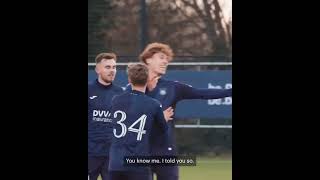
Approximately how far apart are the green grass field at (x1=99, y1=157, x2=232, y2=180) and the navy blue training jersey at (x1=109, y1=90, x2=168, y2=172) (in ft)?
0.74

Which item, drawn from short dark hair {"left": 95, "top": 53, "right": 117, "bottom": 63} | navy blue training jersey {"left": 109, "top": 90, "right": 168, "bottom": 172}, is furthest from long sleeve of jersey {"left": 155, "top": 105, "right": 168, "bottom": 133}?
short dark hair {"left": 95, "top": 53, "right": 117, "bottom": 63}

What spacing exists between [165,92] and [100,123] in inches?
15.5

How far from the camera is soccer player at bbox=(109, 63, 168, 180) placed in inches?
193

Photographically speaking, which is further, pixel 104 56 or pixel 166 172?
pixel 104 56

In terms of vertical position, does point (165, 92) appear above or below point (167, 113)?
above

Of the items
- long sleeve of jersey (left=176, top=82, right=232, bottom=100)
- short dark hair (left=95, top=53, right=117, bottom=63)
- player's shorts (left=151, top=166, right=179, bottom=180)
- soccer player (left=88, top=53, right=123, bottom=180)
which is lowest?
player's shorts (left=151, top=166, right=179, bottom=180)

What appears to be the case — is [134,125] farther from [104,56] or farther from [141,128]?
[104,56]

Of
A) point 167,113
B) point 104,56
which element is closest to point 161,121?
point 167,113

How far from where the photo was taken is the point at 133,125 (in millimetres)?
4938

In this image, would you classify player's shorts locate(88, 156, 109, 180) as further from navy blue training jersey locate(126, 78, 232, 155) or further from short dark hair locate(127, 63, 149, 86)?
short dark hair locate(127, 63, 149, 86)

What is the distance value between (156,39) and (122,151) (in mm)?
640
